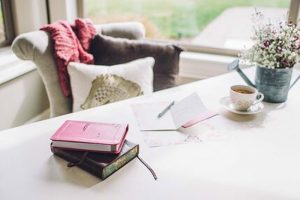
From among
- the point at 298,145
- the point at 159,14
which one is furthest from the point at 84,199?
the point at 159,14

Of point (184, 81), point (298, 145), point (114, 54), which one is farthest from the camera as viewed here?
point (184, 81)

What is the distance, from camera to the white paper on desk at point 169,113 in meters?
1.12

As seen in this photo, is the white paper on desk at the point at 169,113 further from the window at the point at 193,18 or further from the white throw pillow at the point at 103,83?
the window at the point at 193,18

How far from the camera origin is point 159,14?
2324mm

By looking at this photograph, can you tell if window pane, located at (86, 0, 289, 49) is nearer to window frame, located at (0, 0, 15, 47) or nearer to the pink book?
window frame, located at (0, 0, 15, 47)

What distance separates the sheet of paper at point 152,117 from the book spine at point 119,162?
0.18 m

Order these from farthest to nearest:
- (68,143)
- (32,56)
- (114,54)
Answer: (114,54) < (32,56) < (68,143)

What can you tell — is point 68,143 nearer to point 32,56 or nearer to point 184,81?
point 32,56

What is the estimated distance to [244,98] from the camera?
3.92 ft

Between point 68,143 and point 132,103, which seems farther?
point 132,103

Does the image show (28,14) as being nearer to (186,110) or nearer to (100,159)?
(186,110)

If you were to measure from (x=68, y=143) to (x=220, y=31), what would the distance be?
1.69 meters

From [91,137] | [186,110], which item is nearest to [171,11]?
[186,110]

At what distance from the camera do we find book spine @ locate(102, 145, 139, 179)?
2.75 feet
